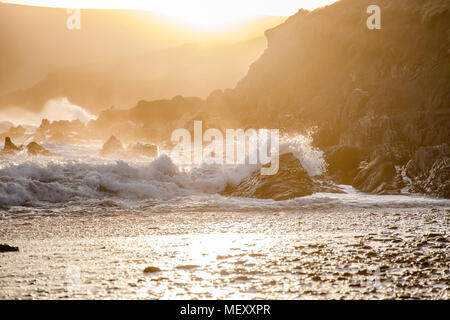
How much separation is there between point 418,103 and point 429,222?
22.6m

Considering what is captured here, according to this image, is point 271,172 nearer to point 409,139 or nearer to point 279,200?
point 279,200

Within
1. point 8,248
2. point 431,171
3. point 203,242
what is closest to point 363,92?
point 431,171

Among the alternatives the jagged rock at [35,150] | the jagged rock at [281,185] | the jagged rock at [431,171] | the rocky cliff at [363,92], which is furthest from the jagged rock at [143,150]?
the jagged rock at [431,171]

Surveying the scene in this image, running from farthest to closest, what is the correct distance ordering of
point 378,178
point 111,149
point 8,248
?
1. point 111,149
2. point 378,178
3. point 8,248

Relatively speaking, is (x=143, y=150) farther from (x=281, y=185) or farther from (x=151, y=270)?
(x=151, y=270)

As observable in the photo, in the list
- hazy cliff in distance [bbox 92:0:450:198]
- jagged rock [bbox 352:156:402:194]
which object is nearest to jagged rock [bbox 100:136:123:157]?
hazy cliff in distance [bbox 92:0:450:198]

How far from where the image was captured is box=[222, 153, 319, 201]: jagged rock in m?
17.0

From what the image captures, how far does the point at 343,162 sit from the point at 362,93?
13.4m

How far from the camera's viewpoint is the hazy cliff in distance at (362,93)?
2256 cm

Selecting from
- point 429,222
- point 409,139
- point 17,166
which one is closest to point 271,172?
point 429,222

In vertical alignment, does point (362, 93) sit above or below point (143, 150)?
above

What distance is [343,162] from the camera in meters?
24.3

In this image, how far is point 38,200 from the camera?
594 inches

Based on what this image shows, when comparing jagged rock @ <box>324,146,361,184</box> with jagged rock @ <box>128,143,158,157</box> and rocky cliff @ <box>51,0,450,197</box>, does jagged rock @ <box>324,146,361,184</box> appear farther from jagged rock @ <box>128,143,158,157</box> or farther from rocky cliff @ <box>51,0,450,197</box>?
jagged rock @ <box>128,143,158,157</box>
